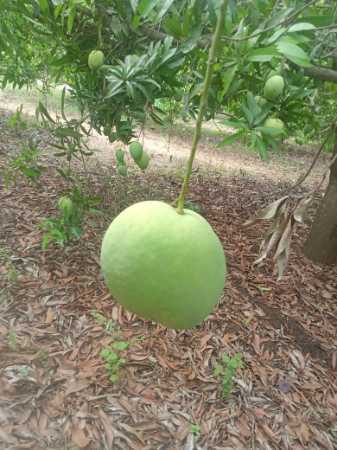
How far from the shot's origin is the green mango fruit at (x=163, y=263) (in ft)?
2.68

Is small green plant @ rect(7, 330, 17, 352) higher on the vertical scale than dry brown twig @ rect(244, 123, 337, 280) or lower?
lower

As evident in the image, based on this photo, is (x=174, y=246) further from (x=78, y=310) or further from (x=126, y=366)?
(x=78, y=310)

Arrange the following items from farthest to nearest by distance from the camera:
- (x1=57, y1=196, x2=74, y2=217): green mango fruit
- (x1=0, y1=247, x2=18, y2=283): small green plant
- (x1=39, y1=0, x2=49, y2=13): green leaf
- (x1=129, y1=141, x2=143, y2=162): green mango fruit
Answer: (x1=0, y1=247, x2=18, y2=283): small green plant
(x1=57, y1=196, x2=74, y2=217): green mango fruit
(x1=129, y1=141, x2=143, y2=162): green mango fruit
(x1=39, y1=0, x2=49, y2=13): green leaf

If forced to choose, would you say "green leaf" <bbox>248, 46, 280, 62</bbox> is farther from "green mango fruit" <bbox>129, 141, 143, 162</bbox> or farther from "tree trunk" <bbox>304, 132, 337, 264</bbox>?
"tree trunk" <bbox>304, 132, 337, 264</bbox>

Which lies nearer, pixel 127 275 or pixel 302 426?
pixel 127 275

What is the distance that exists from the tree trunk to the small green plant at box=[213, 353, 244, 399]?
1.98 m

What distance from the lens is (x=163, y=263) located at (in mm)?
810

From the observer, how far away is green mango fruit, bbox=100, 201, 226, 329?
82 centimetres

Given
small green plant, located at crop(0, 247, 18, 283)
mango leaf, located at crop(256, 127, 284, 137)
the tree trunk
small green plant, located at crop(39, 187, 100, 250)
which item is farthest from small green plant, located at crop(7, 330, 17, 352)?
the tree trunk

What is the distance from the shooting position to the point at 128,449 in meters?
2.45

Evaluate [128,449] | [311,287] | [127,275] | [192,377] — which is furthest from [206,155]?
[127,275]

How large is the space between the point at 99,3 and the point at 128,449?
2.43 meters

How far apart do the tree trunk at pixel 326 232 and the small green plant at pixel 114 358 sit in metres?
2.59

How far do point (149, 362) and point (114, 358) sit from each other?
0.91 ft
